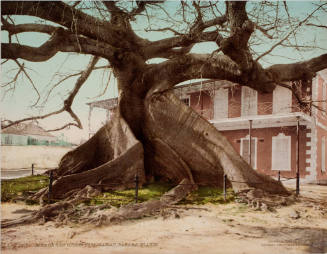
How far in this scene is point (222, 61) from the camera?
300 inches

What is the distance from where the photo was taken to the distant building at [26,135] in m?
7.82

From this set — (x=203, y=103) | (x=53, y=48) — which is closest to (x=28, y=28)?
(x=53, y=48)

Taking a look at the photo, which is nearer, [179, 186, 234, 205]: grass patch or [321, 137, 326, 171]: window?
[179, 186, 234, 205]: grass patch

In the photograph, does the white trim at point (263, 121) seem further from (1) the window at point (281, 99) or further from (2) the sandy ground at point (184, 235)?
(2) the sandy ground at point (184, 235)

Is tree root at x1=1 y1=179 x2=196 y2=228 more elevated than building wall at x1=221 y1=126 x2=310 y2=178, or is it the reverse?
building wall at x1=221 y1=126 x2=310 y2=178

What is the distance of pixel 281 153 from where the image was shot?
15.9 meters

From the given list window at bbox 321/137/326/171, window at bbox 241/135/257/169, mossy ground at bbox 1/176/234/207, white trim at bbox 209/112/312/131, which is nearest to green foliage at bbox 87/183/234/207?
mossy ground at bbox 1/176/234/207

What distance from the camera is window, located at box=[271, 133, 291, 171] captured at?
15.7 m

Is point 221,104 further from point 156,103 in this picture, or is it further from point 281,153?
point 156,103

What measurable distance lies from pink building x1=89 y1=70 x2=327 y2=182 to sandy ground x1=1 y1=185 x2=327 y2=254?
8791mm

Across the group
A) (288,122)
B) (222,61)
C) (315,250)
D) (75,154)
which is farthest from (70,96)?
(288,122)

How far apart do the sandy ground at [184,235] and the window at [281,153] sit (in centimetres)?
1093

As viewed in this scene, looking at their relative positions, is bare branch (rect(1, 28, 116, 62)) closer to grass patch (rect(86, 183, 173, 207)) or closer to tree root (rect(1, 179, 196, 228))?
tree root (rect(1, 179, 196, 228))

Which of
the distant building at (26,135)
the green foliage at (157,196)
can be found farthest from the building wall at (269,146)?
the distant building at (26,135)
